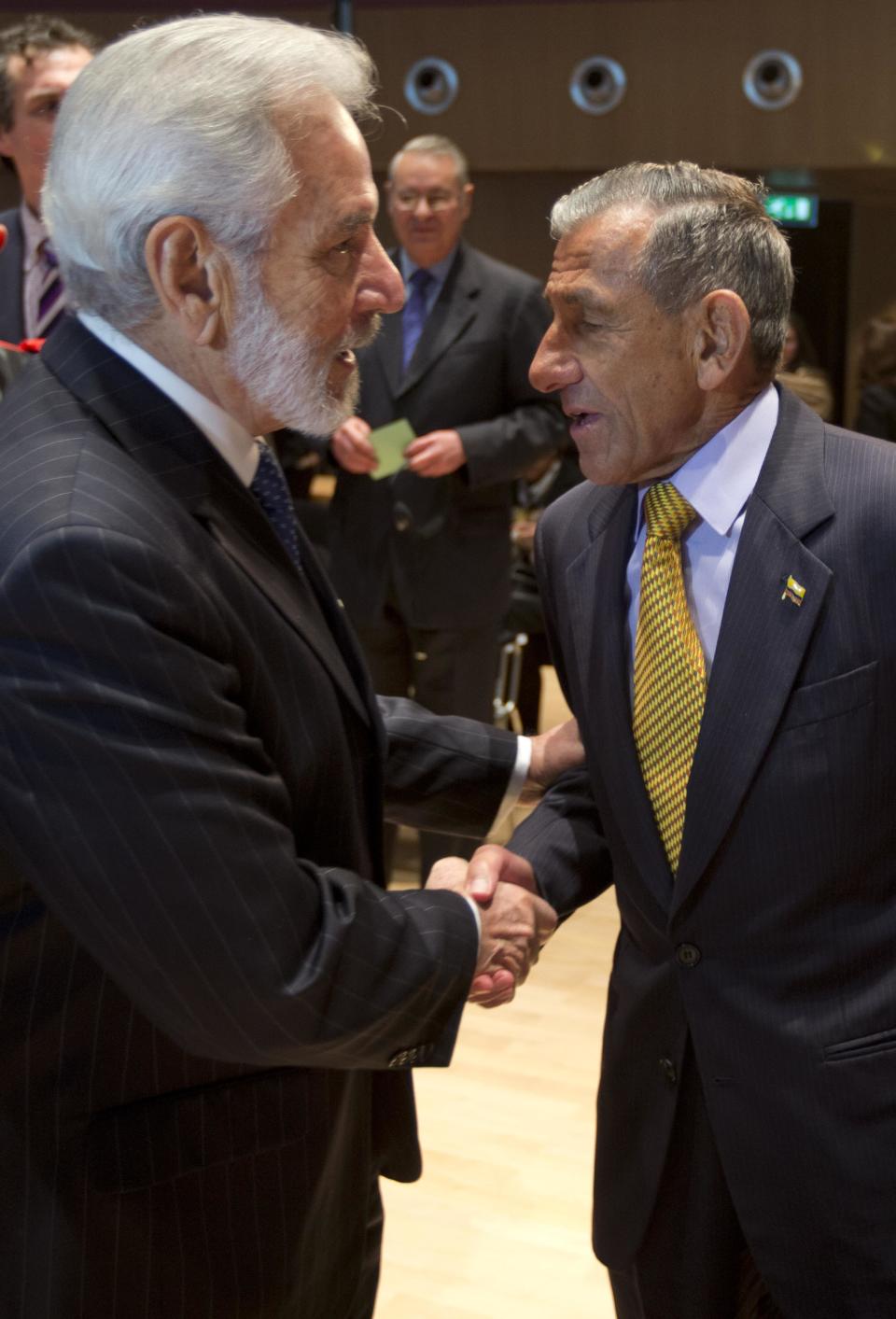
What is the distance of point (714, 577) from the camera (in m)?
1.69

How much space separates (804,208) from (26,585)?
721 centimetres

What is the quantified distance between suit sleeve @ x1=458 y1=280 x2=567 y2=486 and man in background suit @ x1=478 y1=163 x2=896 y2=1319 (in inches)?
99.9

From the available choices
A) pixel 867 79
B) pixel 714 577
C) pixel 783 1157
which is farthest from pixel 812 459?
pixel 867 79

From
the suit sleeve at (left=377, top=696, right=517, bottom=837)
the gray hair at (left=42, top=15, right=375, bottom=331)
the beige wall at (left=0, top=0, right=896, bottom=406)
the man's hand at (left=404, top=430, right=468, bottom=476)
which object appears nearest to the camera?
the gray hair at (left=42, top=15, right=375, bottom=331)

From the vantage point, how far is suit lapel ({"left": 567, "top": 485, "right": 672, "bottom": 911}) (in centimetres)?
171

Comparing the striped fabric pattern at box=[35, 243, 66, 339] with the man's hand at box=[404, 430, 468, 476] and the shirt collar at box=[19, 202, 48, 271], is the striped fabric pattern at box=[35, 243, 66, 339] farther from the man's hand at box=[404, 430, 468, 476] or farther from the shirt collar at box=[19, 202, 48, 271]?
the man's hand at box=[404, 430, 468, 476]

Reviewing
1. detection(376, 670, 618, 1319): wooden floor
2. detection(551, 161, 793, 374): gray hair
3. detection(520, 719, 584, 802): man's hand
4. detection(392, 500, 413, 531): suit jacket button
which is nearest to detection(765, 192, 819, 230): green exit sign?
detection(392, 500, 413, 531): suit jacket button

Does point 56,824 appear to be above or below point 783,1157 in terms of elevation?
above

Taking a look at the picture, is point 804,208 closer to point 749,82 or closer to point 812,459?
point 749,82

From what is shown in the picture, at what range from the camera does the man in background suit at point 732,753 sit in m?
1.58

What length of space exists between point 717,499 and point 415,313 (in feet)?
9.76

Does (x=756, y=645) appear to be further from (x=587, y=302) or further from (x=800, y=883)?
(x=587, y=302)

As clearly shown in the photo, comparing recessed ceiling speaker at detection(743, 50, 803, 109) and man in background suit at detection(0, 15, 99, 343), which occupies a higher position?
man in background suit at detection(0, 15, 99, 343)

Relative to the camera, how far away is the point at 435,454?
166 inches
